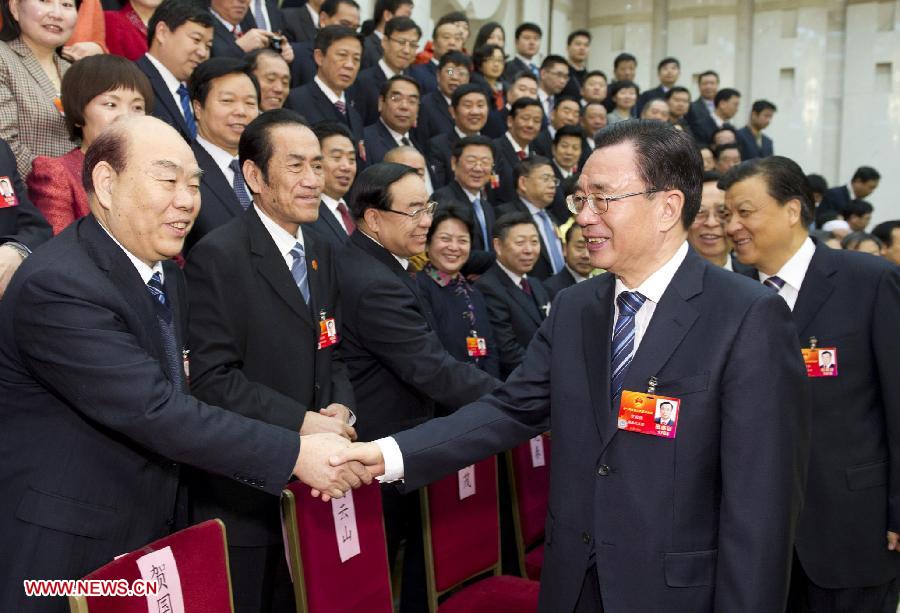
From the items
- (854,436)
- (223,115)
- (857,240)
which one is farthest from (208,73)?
(857,240)

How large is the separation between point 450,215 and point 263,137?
1.17 meters

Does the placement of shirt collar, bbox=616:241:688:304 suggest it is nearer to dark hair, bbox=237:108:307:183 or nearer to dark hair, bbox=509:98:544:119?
dark hair, bbox=237:108:307:183

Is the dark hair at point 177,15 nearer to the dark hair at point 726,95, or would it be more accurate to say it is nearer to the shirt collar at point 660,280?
the shirt collar at point 660,280

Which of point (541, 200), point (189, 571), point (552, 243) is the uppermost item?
point (541, 200)

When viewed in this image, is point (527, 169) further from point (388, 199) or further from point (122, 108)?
point (122, 108)

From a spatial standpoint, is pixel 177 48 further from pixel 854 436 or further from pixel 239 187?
pixel 854 436

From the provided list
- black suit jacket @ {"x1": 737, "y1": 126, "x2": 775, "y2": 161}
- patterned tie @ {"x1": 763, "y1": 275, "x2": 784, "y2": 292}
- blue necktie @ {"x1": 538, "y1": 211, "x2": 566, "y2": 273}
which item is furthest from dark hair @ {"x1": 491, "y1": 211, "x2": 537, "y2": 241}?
black suit jacket @ {"x1": 737, "y1": 126, "x2": 775, "y2": 161}

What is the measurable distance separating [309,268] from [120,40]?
2085 mm

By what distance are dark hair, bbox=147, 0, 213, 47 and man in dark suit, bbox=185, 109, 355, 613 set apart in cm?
107

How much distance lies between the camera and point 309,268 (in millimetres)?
2566

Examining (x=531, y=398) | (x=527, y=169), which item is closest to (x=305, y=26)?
(x=527, y=169)

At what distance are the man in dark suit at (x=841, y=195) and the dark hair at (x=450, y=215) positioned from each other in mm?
6024

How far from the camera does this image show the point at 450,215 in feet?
11.9

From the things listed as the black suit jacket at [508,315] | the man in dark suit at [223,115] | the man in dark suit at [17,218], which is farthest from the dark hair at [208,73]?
the black suit jacket at [508,315]
